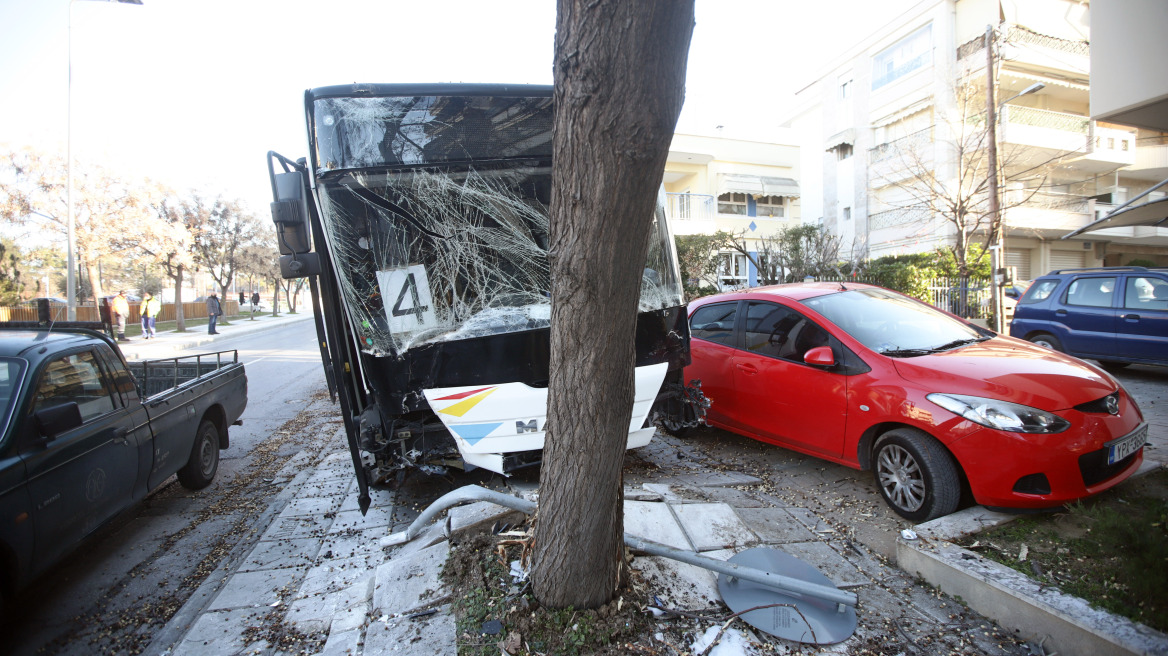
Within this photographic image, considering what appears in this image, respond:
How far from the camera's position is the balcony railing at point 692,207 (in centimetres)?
2655

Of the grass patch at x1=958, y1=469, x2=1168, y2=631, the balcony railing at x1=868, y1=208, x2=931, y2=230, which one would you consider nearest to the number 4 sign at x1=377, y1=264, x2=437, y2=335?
the grass patch at x1=958, y1=469, x2=1168, y2=631

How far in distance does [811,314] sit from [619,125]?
3.43m

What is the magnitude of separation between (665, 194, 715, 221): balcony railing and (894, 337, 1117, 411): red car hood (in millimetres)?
22818

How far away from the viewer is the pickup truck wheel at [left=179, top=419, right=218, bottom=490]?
5.25 meters

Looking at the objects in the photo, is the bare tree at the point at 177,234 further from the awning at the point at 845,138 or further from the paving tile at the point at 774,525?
the awning at the point at 845,138

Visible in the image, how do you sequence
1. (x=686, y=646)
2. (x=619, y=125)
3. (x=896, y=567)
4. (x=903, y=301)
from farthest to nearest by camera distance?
(x=903, y=301) → (x=896, y=567) → (x=686, y=646) → (x=619, y=125)

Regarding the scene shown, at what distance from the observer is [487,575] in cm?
293

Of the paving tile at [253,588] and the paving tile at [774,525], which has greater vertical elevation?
the paving tile at [774,525]

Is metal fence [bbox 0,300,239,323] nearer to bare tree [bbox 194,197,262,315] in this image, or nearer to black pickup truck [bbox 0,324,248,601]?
bare tree [bbox 194,197,262,315]

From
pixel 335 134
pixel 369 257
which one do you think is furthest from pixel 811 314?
pixel 335 134

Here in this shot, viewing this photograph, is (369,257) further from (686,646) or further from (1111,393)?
(1111,393)

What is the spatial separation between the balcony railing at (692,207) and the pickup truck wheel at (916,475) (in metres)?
23.1

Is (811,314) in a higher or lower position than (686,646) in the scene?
higher

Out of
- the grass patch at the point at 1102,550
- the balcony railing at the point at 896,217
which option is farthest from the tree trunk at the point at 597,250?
the balcony railing at the point at 896,217
